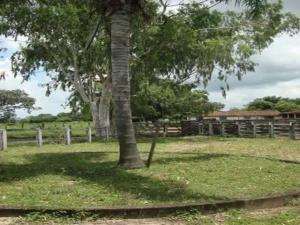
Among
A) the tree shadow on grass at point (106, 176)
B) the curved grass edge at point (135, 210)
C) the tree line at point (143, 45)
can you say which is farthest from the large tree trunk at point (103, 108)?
the curved grass edge at point (135, 210)

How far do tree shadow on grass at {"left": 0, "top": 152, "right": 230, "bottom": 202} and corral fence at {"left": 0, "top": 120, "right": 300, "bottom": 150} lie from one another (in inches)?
381

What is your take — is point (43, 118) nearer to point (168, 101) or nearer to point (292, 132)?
point (168, 101)

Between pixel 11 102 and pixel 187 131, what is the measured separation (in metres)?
20.1

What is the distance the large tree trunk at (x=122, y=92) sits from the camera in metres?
16.3

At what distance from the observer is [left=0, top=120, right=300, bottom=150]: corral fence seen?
33184 millimetres

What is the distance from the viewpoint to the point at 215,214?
10.7m

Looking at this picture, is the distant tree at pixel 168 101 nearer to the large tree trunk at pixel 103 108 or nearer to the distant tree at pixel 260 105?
the large tree trunk at pixel 103 108

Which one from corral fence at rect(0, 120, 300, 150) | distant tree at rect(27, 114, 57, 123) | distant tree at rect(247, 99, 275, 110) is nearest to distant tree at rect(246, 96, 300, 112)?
distant tree at rect(247, 99, 275, 110)

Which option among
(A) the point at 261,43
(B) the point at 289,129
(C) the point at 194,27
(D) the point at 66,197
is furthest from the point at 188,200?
(A) the point at 261,43

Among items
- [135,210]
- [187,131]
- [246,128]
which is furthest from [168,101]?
[135,210]

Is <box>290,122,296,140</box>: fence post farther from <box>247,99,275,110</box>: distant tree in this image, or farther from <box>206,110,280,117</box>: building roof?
<box>247,99,275,110</box>: distant tree

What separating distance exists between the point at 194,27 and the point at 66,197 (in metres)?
25.5

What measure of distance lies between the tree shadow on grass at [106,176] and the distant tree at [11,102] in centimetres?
3772

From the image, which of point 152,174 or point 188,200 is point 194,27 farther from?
point 188,200
